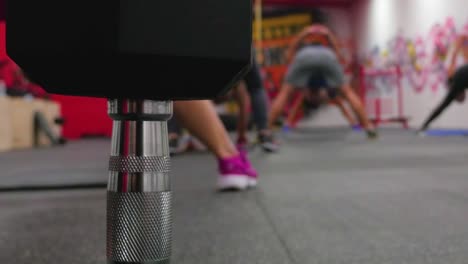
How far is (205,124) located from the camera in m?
1.24

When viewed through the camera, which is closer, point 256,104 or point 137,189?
point 137,189

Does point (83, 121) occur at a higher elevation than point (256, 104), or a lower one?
lower

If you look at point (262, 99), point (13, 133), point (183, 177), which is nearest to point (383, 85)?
point (262, 99)

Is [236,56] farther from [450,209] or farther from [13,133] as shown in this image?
[13,133]

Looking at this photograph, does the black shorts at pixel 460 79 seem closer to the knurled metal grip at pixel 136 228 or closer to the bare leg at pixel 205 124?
the bare leg at pixel 205 124

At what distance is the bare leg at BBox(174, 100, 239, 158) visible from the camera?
1.16 m

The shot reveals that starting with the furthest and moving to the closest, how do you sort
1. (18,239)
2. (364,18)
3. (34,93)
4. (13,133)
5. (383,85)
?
(364,18), (383,85), (34,93), (13,133), (18,239)

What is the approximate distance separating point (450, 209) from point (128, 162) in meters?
0.88

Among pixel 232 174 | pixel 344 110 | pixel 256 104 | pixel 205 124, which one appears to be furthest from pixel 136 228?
pixel 344 110

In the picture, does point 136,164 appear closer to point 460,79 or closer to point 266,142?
point 266,142

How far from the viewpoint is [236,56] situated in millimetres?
428

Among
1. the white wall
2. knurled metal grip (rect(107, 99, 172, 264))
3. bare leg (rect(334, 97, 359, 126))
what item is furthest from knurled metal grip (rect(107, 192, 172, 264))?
bare leg (rect(334, 97, 359, 126))

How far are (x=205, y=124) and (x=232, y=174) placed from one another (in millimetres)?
214

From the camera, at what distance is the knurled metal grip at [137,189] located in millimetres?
442
